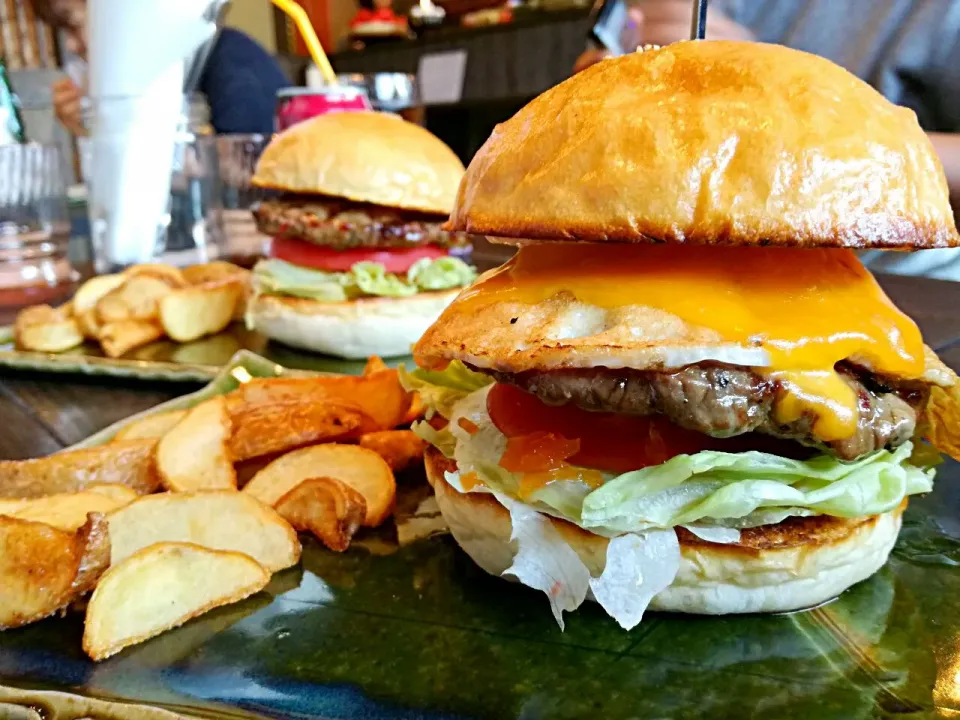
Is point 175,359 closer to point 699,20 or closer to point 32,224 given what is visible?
point 32,224

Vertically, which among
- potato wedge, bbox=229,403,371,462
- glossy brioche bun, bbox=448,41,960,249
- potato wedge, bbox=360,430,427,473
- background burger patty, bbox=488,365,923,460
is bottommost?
potato wedge, bbox=360,430,427,473

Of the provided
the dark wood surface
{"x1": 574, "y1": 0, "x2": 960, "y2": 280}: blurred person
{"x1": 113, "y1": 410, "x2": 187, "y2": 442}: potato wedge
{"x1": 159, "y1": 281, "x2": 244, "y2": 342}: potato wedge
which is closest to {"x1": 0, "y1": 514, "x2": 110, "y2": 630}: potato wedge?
{"x1": 113, "y1": 410, "x2": 187, "y2": 442}: potato wedge

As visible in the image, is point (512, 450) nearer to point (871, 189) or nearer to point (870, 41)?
point (871, 189)

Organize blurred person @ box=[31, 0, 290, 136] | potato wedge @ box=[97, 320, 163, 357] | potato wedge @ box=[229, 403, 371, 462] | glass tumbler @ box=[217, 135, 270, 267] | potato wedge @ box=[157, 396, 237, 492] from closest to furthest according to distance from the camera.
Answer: potato wedge @ box=[157, 396, 237, 492]
potato wedge @ box=[229, 403, 371, 462]
potato wedge @ box=[97, 320, 163, 357]
glass tumbler @ box=[217, 135, 270, 267]
blurred person @ box=[31, 0, 290, 136]

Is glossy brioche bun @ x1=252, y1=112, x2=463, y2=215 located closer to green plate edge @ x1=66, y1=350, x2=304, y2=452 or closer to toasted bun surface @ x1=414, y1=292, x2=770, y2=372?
green plate edge @ x1=66, y1=350, x2=304, y2=452

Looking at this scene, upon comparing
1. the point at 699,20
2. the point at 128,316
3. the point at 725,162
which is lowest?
the point at 128,316

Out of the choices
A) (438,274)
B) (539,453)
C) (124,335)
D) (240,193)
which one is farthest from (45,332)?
(539,453)

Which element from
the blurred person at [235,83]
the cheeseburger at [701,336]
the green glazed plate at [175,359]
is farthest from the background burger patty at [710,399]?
the blurred person at [235,83]

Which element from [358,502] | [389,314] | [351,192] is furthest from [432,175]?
[358,502]
